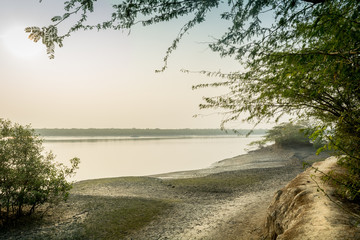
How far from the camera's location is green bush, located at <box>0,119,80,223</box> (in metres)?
7.12

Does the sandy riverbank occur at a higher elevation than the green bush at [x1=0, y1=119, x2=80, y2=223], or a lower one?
lower

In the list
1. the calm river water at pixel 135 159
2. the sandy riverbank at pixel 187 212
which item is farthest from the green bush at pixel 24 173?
the calm river water at pixel 135 159

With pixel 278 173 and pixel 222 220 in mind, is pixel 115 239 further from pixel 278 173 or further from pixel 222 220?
pixel 278 173

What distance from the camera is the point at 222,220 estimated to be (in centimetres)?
767

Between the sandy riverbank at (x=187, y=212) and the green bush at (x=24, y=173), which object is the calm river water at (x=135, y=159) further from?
the green bush at (x=24, y=173)

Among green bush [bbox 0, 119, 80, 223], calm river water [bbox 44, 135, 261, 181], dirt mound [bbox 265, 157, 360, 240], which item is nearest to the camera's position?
dirt mound [bbox 265, 157, 360, 240]

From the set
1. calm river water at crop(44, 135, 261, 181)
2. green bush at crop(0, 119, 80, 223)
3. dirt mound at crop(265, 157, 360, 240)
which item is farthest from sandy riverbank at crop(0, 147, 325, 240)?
calm river water at crop(44, 135, 261, 181)

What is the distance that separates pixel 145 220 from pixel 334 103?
6890mm

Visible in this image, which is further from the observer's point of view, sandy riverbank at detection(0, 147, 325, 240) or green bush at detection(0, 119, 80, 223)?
green bush at detection(0, 119, 80, 223)

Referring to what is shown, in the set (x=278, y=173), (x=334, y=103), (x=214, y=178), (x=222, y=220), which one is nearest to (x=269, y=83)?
(x=334, y=103)

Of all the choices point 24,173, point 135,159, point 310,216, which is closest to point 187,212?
point 310,216

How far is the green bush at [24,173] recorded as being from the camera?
7.12m

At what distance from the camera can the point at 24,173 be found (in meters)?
7.25

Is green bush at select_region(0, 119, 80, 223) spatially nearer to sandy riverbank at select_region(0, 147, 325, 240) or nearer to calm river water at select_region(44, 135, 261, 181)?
sandy riverbank at select_region(0, 147, 325, 240)
